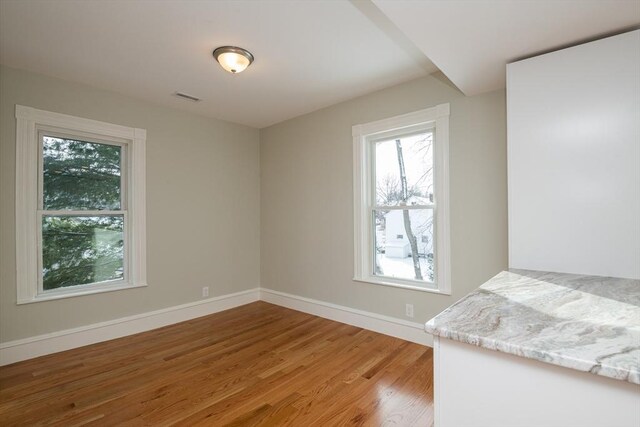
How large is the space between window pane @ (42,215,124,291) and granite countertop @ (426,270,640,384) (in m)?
3.57

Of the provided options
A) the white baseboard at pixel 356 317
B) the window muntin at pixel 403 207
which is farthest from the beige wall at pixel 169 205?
the window muntin at pixel 403 207

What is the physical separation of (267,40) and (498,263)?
2640 millimetres

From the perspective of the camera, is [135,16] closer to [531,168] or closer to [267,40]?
[267,40]

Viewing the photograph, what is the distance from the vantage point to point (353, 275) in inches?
140

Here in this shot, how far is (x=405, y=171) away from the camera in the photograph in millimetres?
3281

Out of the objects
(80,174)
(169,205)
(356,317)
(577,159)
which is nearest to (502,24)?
(577,159)

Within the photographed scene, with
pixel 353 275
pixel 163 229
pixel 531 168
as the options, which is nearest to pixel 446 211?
pixel 531 168

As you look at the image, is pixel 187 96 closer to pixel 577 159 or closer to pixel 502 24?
pixel 502 24

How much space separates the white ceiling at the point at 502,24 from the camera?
59.9 inches

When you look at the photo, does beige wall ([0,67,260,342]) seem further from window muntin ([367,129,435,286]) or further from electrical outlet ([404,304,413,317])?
electrical outlet ([404,304,413,317])

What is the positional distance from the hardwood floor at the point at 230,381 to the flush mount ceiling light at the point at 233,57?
2.54m

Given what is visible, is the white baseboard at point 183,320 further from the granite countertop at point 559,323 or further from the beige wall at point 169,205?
the granite countertop at point 559,323

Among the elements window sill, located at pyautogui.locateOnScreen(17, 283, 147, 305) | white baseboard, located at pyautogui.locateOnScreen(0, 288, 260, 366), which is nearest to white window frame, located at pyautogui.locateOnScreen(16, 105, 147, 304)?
window sill, located at pyautogui.locateOnScreen(17, 283, 147, 305)

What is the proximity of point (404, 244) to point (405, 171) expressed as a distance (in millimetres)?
780
